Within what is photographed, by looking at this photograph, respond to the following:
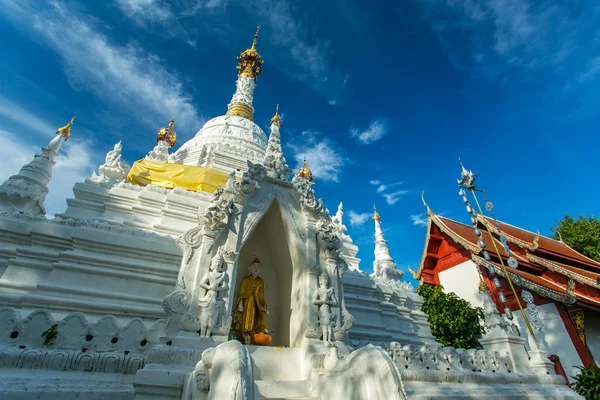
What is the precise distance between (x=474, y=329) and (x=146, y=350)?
11626 millimetres

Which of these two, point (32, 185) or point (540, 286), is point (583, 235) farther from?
point (32, 185)

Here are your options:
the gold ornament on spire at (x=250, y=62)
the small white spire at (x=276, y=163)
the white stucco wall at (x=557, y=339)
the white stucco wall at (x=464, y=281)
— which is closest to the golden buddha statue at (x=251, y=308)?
the small white spire at (x=276, y=163)

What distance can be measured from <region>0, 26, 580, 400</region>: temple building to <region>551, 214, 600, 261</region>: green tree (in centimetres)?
2043

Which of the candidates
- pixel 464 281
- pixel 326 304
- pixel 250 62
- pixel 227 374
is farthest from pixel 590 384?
pixel 250 62

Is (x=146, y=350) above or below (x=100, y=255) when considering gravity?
below

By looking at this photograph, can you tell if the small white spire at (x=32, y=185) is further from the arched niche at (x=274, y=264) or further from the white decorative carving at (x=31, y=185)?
the arched niche at (x=274, y=264)

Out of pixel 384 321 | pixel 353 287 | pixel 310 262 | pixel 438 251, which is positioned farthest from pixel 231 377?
pixel 438 251

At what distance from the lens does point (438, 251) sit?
21.4 meters

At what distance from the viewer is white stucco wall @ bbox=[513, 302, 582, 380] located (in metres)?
11.8

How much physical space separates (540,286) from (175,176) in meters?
14.7

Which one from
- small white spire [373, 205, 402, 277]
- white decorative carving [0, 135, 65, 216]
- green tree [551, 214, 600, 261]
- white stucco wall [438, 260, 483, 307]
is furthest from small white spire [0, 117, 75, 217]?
green tree [551, 214, 600, 261]

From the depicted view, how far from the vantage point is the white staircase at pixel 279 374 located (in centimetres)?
391

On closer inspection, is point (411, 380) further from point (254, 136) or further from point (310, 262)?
point (254, 136)

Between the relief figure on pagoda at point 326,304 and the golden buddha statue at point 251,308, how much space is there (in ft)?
3.52
